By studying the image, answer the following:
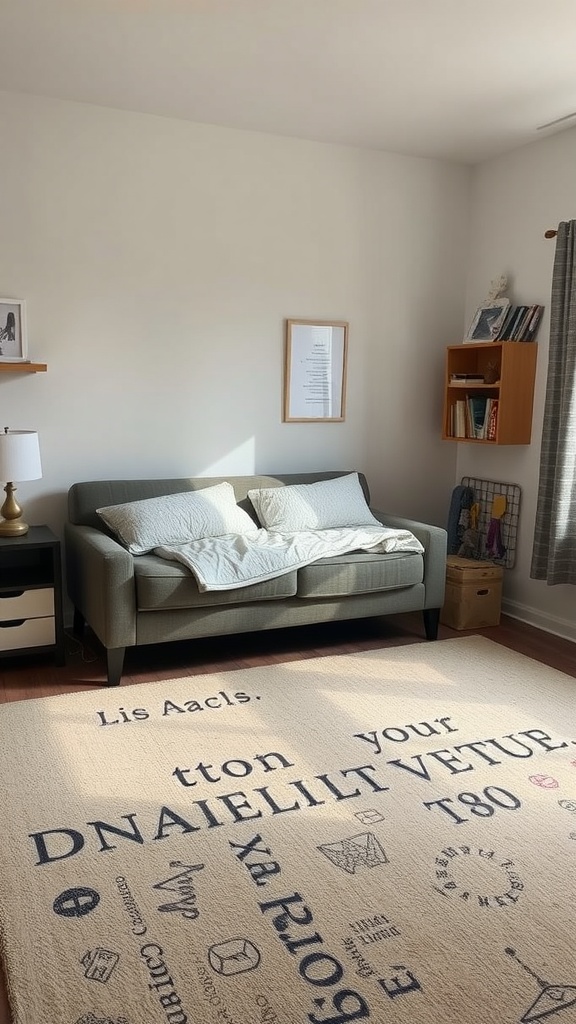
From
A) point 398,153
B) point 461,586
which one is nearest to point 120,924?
point 461,586

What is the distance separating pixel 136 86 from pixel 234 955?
334cm

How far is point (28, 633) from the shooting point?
135 inches

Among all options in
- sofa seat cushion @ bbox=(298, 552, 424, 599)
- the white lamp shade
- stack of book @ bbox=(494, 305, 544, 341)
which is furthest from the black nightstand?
stack of book @ bbox=(494, 305, 544, 341)

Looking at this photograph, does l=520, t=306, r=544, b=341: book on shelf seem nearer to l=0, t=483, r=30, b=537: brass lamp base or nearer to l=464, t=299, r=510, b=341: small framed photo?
l=464, t=299, r=510, b=341: small framed photo

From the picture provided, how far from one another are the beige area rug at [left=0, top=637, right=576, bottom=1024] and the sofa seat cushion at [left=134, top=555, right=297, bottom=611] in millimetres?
343

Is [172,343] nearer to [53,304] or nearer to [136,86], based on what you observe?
[53,304]

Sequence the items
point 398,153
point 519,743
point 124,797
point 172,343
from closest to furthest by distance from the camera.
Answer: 1. point 124,797
2. point 519,743
3. point 172,343
4. point 398,153

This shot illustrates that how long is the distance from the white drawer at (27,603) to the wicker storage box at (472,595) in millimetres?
2008

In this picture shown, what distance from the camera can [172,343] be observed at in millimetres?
4102

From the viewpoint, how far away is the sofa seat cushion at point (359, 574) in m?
3.60

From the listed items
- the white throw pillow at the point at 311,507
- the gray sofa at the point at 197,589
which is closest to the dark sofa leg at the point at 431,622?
the gray sofa at the point at 197,589

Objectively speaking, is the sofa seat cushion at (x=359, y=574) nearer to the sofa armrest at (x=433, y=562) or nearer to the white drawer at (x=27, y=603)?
the sofa armrest at (x=433, y=562)

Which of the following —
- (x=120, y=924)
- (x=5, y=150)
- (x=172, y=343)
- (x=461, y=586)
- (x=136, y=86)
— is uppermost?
(x=136, y=86)

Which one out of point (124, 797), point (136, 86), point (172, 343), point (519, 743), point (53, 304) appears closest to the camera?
point (124, 797)
